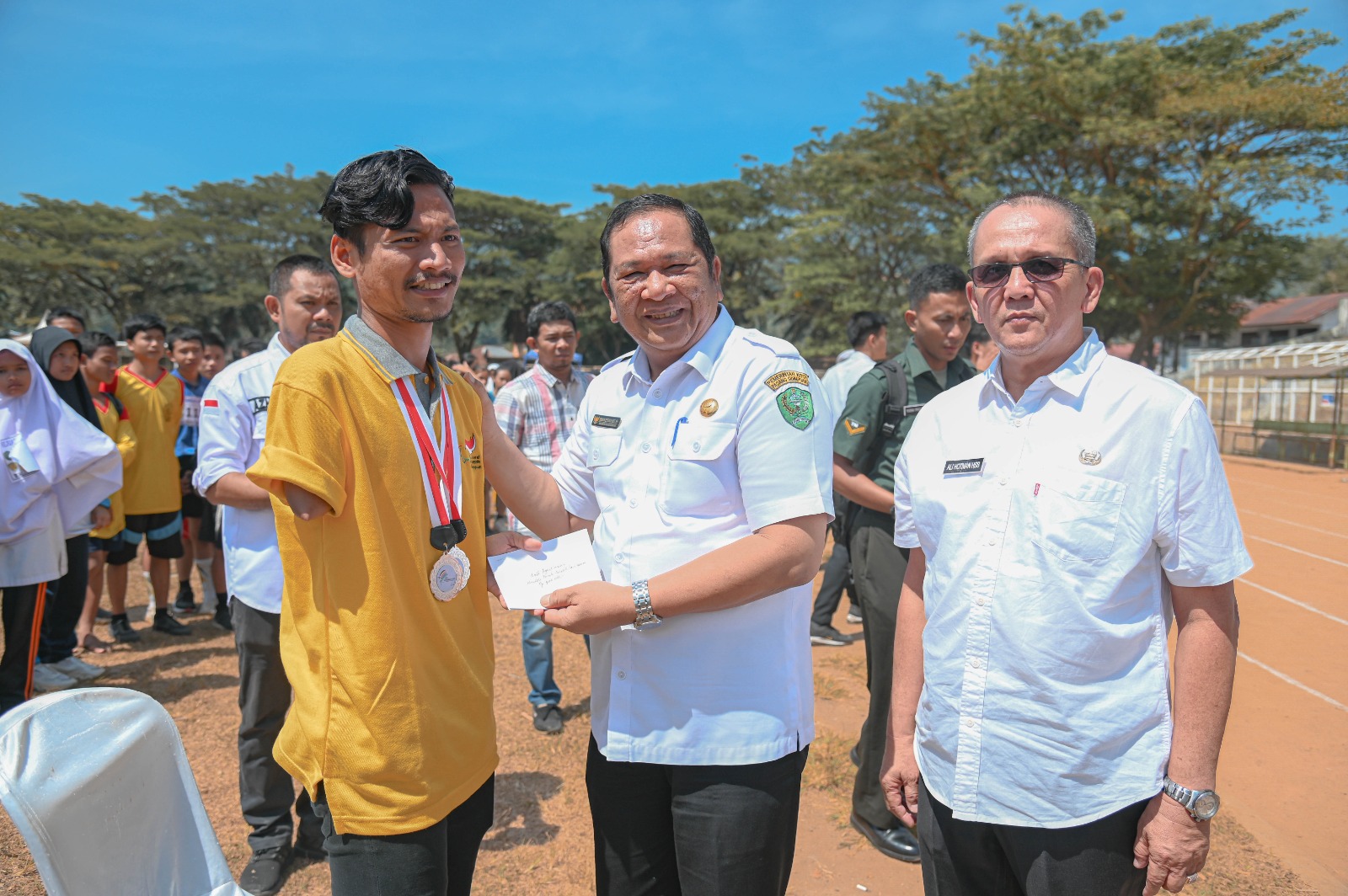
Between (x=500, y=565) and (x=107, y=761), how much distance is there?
96 cm

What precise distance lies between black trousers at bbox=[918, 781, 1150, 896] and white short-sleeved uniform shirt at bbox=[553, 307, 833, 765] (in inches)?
16.4

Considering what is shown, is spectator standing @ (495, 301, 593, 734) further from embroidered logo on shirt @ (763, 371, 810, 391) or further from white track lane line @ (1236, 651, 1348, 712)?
white track lane line @ (1236, 651, 1348, 712)

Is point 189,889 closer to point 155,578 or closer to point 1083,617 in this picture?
point 1083,617

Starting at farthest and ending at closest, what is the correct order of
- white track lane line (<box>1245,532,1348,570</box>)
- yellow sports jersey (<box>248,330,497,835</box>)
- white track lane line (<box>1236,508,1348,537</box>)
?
white track lane line (<box>1236,508,1348,537</box>)
white track lane line (<box>1245,532,1348,570</box>)
yellow sports jersey (<box>248,330,497,835</box>)

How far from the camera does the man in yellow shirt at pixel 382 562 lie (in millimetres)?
1559

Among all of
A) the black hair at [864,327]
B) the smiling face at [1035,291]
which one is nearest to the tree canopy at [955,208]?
the black hair at [864,327]

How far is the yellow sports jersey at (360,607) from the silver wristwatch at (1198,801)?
4.93ft

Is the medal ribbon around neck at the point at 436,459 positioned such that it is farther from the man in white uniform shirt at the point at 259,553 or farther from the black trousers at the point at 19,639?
the black trousers at the point at 19,639

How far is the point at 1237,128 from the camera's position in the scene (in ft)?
59.2

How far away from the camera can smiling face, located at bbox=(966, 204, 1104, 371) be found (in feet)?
5.87

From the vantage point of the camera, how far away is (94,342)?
6.40m

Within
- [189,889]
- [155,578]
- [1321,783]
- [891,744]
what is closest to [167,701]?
[155,578]

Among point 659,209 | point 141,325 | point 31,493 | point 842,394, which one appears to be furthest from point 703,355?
point 141,325

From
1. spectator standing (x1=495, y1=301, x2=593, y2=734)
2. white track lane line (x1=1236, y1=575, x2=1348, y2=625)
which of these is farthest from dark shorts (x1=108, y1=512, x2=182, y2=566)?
white track lane line (x1=1236, y1=575, x2=1348, y2=625)
